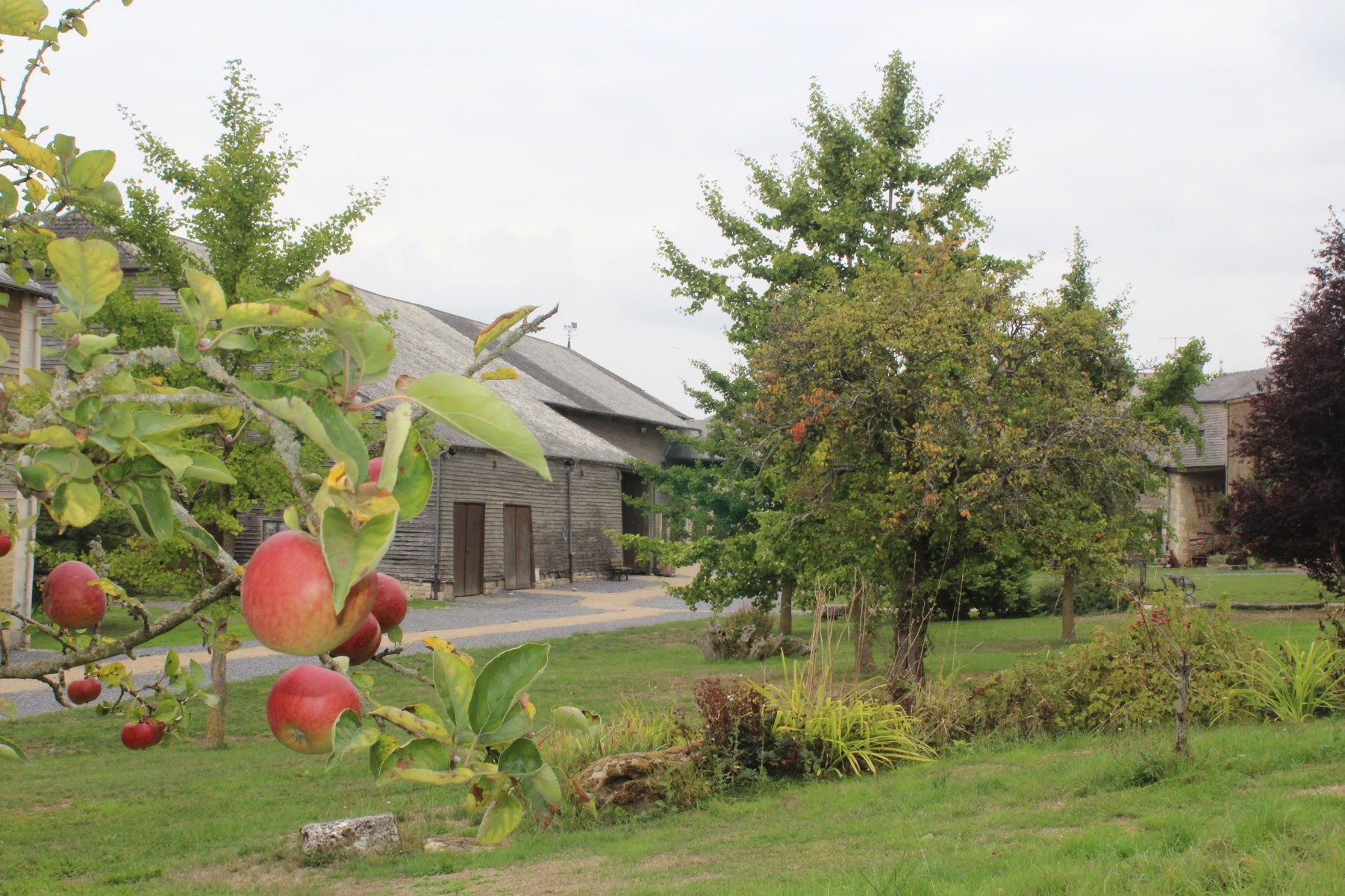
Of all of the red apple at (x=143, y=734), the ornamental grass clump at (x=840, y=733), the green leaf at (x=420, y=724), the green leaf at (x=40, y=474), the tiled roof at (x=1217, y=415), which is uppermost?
the tiled roof at (x=1217, y=415)

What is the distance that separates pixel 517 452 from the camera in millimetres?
958

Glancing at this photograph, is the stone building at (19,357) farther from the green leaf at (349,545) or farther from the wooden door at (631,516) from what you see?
the wooden door at (631,516)

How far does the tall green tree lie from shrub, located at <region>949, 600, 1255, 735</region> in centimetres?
716

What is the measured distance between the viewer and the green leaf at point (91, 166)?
76.1 inches

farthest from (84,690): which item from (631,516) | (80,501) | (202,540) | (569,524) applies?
(631,516)

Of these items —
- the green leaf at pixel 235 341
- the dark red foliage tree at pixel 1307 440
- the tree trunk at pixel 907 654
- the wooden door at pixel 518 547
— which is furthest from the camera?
the wooden door at pixel 518 547

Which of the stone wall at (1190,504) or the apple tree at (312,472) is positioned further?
the stone wall at (1190,504)

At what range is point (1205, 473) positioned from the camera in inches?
1508

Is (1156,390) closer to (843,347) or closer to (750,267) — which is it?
(750,267)

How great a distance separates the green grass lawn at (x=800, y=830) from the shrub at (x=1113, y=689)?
50cm

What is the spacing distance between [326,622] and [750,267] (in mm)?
17290

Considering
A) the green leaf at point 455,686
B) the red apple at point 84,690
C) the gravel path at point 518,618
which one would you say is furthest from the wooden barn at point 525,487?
the green leaf at point 455,686

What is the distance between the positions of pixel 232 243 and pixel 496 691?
418 inches

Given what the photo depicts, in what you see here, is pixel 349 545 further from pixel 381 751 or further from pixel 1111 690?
pixel 1111 690
